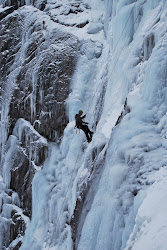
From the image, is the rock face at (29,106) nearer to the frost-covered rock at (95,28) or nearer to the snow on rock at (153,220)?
the frost-covered rock at (95,28)

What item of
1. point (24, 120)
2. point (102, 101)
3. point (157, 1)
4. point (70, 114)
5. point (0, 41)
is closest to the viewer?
point (157, 1)

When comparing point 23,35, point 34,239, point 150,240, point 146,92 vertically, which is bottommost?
point 34,239

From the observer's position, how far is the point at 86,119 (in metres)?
11.8

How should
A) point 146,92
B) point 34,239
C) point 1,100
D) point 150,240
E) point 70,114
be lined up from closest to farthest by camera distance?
point 150,240, point 146,92, point 34,239, point 70,114, point 1,100

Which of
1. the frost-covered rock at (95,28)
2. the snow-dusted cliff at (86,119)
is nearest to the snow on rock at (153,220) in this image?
the snow-dusted cliff at (86,119)

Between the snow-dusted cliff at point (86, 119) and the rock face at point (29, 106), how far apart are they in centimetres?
4

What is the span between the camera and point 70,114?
12672 mm

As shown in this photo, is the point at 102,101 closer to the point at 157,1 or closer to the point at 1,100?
the point at 157,1

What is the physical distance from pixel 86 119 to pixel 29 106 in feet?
11.4

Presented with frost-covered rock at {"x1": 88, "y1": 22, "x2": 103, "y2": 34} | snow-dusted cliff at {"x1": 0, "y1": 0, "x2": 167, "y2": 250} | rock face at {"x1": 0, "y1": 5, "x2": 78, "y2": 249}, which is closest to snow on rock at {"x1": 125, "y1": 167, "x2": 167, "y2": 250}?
snow-dusted cliff at {"x1": 0, "y1": 0, "x2": 167, "y2": 250}

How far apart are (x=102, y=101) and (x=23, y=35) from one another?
7.53m

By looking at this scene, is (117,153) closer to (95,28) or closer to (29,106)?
(29,106)

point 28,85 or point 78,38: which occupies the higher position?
point 78,38

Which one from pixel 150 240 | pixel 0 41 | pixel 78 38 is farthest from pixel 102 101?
pixel 0 41
